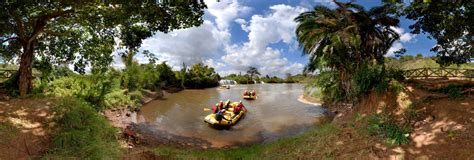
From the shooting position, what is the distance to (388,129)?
9.52m

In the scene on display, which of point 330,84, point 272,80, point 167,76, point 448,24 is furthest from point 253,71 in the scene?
point 448,24

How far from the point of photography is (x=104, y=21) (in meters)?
12.9

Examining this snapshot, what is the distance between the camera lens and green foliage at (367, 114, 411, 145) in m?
8.81

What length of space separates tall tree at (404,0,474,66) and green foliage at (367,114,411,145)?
4.49 m

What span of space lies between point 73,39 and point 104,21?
10.0 ft

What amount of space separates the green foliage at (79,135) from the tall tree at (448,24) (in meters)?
12.8

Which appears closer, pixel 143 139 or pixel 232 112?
pixel 143 139

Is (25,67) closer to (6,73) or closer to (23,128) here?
(23,128)

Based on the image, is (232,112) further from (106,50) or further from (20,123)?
(20,123)

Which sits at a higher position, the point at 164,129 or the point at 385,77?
the point at 385,77

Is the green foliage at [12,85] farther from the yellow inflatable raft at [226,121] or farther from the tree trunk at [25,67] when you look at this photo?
the yellow inflatable raft at [226,121]

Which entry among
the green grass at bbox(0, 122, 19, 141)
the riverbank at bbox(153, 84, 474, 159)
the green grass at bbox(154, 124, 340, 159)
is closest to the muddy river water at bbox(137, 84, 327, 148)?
the green grass at bbox(154, 124, 340, 159)

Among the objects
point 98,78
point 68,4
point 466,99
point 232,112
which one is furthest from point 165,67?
point 466,99

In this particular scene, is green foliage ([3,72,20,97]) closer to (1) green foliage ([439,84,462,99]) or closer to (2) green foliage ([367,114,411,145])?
(2) green foliage ([367,114,411,145])
